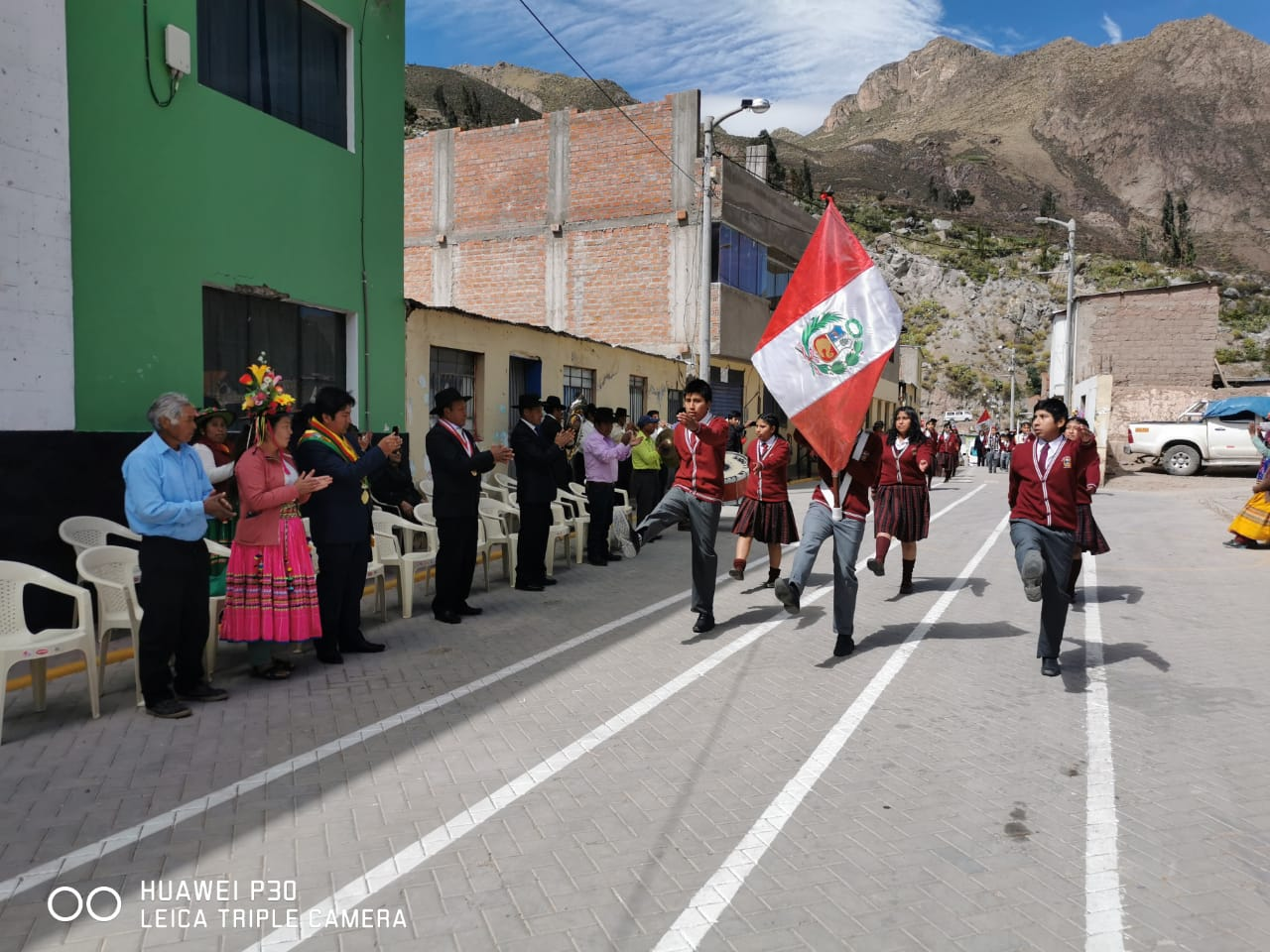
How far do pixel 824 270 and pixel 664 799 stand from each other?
4042mm

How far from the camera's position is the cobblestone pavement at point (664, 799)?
10.4 feet

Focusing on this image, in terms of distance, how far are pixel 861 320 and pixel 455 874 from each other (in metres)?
4.58

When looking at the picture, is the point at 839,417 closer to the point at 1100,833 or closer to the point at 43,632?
the point at 1100,833

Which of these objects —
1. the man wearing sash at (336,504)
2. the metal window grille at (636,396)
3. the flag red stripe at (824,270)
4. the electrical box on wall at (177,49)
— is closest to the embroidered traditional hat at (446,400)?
the man wearing sash at (336,504)

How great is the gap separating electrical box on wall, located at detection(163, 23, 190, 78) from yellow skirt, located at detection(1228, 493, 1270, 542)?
13755 mm

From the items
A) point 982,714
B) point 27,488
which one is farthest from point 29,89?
point 982,714

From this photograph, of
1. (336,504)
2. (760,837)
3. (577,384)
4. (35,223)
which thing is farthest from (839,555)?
(577,384)

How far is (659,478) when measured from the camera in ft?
45.9

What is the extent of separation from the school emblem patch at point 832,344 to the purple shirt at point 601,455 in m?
4.37

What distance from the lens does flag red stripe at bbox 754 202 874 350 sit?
21.8ft

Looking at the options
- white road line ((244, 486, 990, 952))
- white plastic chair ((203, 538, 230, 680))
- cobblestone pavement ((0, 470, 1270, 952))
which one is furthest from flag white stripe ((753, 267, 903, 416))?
white plastic chair ((203, 538, 230, 680))

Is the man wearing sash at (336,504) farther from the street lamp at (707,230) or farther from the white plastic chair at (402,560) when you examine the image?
the street lamp at (707,230)

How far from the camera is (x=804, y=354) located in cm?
666

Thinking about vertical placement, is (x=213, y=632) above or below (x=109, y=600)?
below
